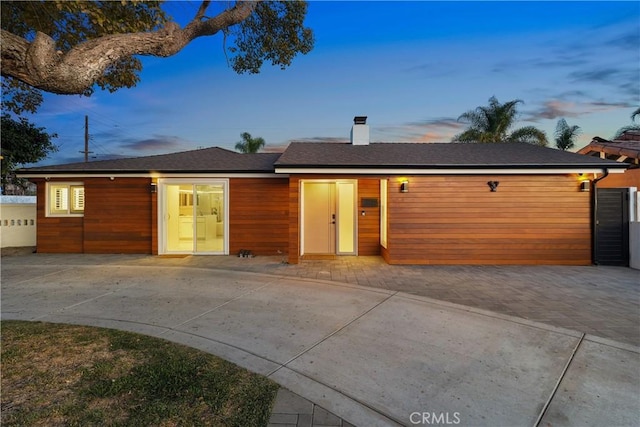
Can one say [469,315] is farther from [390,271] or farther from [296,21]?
[296,21]

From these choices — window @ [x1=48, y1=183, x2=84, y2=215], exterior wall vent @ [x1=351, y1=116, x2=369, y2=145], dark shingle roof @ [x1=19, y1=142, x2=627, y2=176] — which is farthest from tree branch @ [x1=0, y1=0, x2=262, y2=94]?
window @ [x1=48, y1=183, x2=84, y2=215]

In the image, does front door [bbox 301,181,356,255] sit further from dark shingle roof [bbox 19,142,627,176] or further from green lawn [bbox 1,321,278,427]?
green lawn [bbox 1,321,278,427]

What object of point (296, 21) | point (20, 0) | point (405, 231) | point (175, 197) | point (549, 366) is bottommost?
point (549, 366)

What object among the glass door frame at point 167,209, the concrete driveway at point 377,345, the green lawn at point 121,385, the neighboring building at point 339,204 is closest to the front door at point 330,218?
the neighboring building at point 339,204

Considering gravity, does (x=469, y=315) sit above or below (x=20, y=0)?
below

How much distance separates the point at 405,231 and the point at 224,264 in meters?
4.82

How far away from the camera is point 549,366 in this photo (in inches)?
115

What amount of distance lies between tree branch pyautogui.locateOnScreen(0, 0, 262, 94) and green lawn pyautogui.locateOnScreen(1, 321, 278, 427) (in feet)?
9.02

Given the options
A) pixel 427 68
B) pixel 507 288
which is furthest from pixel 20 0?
pixel 427 68

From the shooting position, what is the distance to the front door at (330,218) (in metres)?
9.12

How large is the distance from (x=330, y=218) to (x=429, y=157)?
3355 mm

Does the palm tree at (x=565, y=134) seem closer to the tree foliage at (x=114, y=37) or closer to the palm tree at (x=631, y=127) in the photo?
the palm tree at (x=631, y=127)

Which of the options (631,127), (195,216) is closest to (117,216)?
(195,216)

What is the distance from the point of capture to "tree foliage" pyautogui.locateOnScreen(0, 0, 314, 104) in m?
2.91
